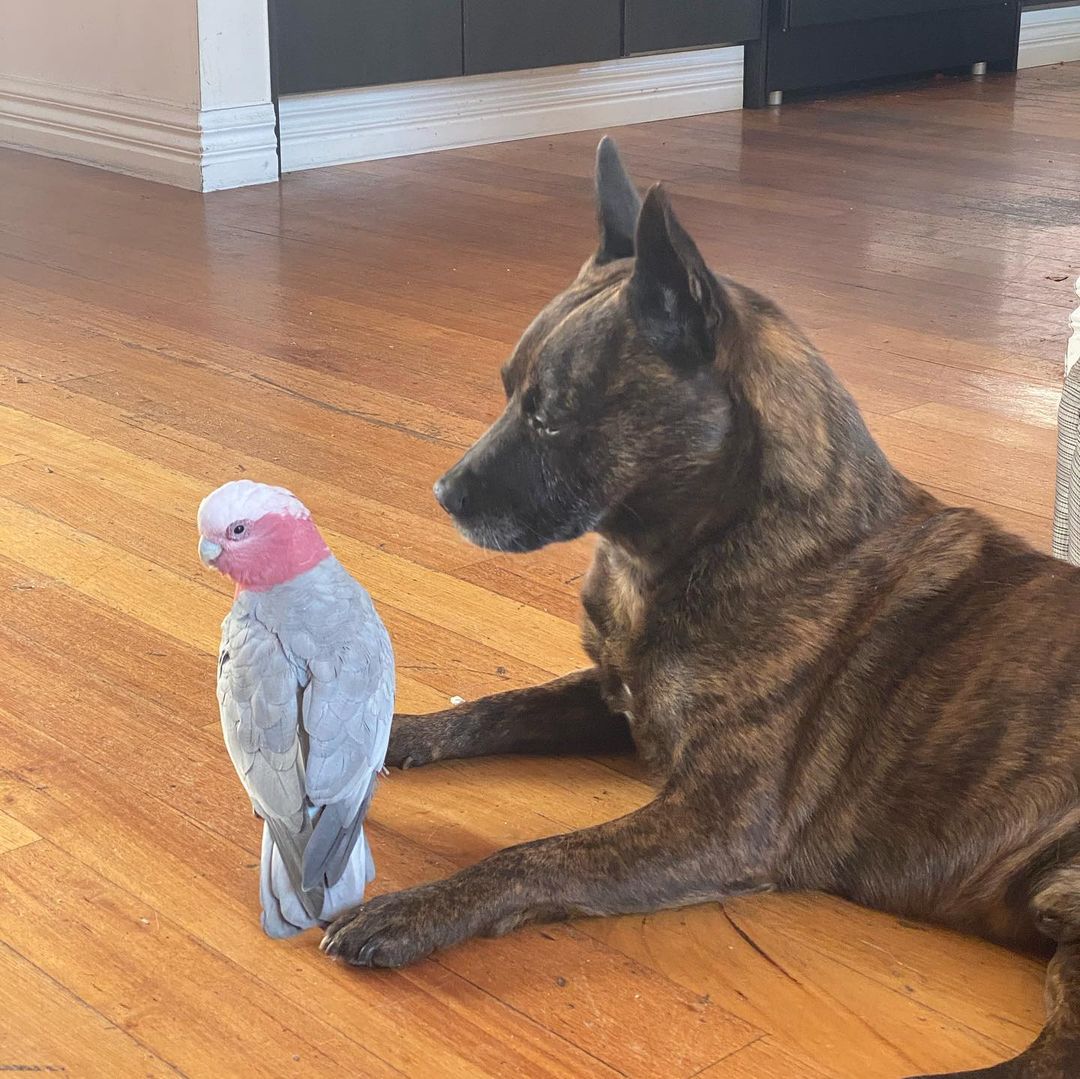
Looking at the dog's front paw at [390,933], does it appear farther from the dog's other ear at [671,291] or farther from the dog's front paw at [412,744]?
Answer: the dog's other ear at [671,291]

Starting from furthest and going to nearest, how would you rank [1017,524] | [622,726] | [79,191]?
[79,191] → [1017,524] → [622,726]

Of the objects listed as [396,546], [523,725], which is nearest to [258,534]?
[523,725]

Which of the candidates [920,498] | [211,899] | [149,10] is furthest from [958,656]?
[149,10]

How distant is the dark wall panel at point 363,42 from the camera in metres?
4.63

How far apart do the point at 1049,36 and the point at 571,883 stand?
6.80 m

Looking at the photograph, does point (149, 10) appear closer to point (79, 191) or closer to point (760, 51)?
point (79, 191)

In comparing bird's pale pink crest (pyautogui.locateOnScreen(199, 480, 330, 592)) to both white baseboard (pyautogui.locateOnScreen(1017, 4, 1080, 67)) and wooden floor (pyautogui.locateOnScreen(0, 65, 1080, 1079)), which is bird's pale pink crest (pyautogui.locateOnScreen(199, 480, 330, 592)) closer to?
wooden floor (pyautogui.locateOnScreen(0, 65, 1080, 1079))

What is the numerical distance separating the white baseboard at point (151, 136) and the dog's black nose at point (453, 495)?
328cm

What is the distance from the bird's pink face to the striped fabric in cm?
98

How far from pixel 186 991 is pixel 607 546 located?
0.57m

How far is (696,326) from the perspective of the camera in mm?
1387

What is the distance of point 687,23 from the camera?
18.5ft

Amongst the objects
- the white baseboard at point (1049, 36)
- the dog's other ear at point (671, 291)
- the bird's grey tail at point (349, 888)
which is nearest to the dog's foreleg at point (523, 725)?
the bird's grey tail at point (349, 888)

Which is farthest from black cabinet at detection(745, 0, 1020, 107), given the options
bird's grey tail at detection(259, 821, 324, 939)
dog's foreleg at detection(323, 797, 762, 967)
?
bird's grey tail at detection(259, 821, 324, 939)
